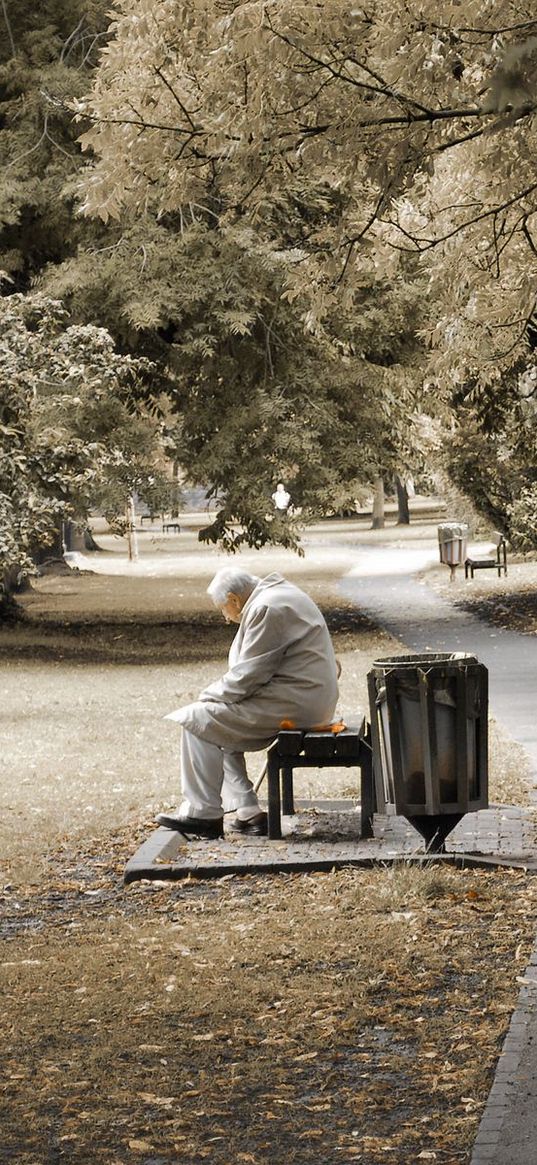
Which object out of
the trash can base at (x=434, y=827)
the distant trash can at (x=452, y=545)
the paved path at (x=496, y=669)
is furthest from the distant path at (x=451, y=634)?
the trash can base at (x=434, y=827)

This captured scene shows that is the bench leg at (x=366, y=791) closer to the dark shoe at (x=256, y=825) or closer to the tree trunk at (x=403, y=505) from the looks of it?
the dark shoe at (x=256, y=825)

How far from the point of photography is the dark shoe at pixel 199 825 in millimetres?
9195

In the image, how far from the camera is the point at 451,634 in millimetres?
22688

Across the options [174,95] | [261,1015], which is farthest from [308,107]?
[261,1015]

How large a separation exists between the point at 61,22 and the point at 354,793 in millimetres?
17514

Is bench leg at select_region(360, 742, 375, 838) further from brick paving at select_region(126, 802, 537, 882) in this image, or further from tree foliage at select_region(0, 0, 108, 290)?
tree foliage at select_region(0, 0, 108, 290)

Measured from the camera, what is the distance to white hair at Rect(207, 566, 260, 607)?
9359 mm

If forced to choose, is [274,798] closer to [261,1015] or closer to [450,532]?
[261,1015]

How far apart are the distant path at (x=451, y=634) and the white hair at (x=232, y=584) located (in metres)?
3.26

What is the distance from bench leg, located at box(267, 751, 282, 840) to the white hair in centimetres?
96

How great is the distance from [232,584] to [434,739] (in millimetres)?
1683

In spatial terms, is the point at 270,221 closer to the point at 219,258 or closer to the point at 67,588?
the point at 219,258

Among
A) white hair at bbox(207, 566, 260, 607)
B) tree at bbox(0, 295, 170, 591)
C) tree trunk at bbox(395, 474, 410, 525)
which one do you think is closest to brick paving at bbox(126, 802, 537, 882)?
white hair at bbox(207, 566, 260, 607)

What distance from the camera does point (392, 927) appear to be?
7055mm
